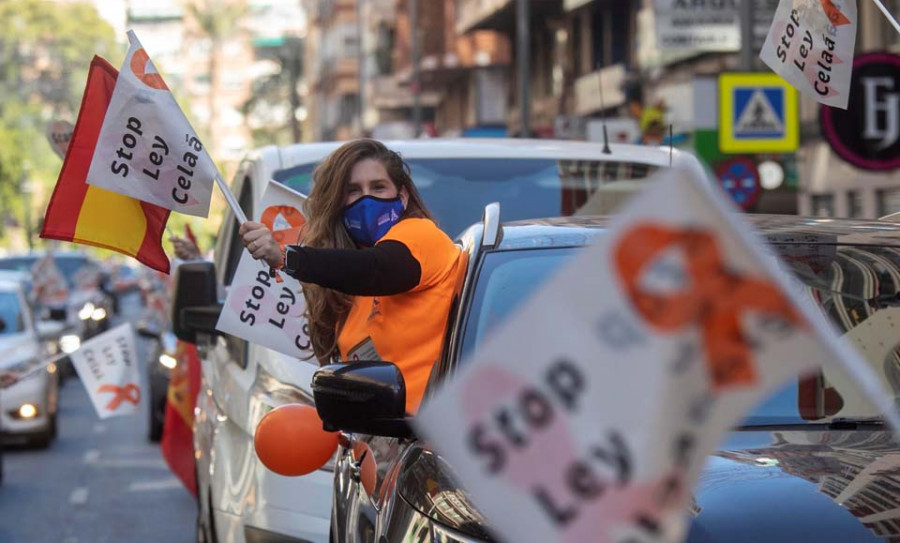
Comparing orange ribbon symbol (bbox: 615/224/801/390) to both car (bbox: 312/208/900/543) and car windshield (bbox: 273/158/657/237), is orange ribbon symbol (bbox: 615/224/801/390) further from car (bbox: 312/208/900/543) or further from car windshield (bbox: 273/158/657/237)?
car windshield (bbox: 273/158/657/237)

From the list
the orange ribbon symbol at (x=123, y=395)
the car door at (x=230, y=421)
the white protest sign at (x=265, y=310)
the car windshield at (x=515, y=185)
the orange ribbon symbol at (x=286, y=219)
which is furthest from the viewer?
the orange ribbon symbol at (x=123, y=395)

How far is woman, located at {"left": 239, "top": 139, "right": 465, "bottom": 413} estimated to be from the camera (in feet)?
16.2

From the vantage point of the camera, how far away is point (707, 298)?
240 cm

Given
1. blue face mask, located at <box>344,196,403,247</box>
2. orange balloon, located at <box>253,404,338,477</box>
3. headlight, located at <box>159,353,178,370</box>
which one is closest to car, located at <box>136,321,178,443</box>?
headlight, located at <box>159,353,178,370</box>

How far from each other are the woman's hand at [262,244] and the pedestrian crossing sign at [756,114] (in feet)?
42.0

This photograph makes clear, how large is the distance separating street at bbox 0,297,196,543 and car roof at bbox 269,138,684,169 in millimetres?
4208

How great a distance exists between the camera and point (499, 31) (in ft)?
178

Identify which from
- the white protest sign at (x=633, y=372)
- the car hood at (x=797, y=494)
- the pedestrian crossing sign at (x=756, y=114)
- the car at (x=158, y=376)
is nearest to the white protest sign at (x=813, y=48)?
the car hood at (x=797, y=494)

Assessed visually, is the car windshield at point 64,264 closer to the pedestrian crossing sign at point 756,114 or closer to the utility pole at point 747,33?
the utility pole at point 747,33

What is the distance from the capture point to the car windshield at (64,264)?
39.0 m

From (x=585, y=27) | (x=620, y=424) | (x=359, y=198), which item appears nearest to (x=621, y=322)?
(x=620, y=424)

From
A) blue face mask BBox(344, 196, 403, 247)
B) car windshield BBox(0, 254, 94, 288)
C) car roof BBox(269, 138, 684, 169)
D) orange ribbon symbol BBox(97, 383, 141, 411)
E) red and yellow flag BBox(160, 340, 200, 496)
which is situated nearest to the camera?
blue face mask BBox(344, 196, 403, 247)

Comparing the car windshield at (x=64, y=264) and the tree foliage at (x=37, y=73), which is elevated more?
the tree foliage at (x=37, y=73)

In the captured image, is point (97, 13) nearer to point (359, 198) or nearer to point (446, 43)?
point (446, 43)
